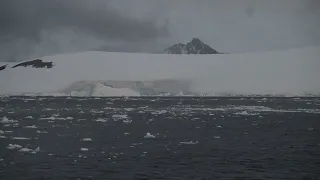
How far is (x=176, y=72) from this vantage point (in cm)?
2997

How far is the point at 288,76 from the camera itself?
87.2 feet

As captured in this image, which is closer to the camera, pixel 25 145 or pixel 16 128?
pixel 25 145

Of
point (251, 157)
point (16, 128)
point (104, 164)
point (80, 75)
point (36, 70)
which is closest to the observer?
point (104, 164)

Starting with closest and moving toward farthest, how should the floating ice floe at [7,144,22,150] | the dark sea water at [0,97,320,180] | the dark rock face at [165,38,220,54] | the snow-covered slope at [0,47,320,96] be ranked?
the dark sea water at [0,97,320,180], the floating ice floe at [7,144,22,150], the dark rock face at [165,38,220,54], the snow-covered slope at [0,47,320,96]

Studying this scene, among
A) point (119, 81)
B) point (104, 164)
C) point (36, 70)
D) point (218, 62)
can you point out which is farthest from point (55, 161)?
point (218, 62)

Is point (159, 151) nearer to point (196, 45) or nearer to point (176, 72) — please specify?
point (176, 72)

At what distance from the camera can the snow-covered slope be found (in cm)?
2711

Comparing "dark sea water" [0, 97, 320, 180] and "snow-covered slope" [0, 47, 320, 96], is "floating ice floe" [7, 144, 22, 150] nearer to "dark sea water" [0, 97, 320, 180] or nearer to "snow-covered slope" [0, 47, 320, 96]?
"dark sea water" [0, 97, 320, 180]

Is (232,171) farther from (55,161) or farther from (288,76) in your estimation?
(288,76)

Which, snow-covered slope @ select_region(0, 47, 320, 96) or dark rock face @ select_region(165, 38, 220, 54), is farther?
snow-covered slope @ select_region(0, 47, 320, 96)

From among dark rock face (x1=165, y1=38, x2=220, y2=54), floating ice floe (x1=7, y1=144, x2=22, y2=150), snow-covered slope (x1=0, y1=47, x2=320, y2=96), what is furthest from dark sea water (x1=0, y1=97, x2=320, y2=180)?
snow-covered slope (x1=0, y1=47, x2=320, y2=96)

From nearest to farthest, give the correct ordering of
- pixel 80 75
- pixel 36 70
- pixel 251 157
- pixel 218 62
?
pixel 251 157 < pixel 36 70 < pixel 80 75 < pixel 218 62

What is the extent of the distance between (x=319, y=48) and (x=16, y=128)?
8.47 metres

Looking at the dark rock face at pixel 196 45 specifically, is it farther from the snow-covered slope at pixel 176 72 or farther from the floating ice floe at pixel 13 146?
the floating ice floe at pixel 13 146
